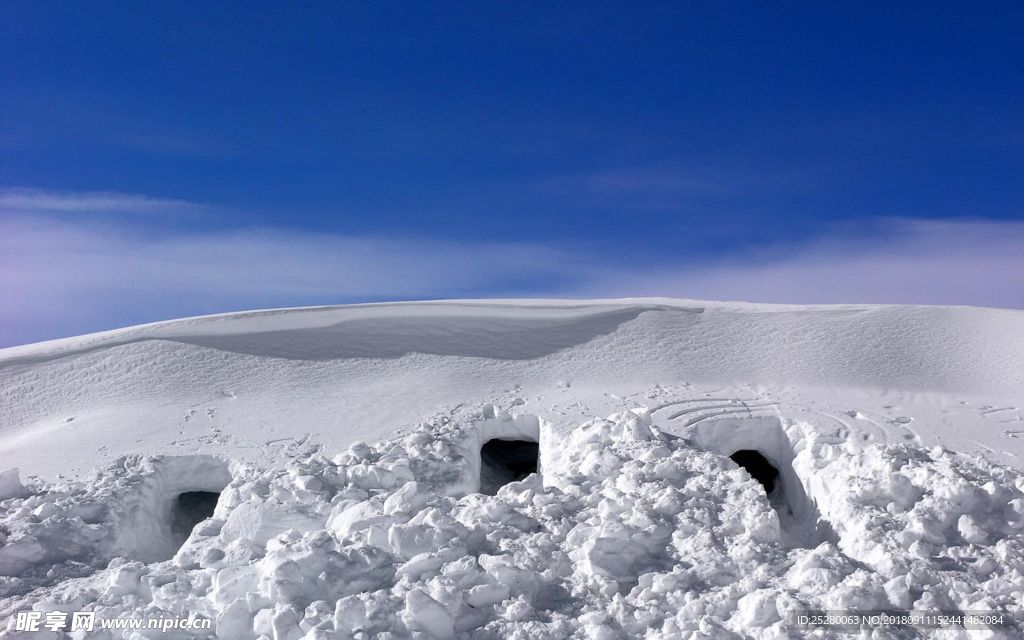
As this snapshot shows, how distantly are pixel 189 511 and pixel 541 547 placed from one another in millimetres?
3567

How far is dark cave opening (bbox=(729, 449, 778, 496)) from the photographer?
6992 mm

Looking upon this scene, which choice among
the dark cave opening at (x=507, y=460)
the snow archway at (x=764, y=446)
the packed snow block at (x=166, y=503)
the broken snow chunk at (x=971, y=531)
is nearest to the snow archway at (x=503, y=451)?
the dark cave opening at (x=507, y=460)

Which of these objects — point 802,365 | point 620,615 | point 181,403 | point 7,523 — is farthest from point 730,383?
point 7,523

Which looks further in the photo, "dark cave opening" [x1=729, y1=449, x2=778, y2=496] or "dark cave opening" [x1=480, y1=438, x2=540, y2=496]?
"dark cave opening" [x1=480, y1=438, x2=540, y2=496]

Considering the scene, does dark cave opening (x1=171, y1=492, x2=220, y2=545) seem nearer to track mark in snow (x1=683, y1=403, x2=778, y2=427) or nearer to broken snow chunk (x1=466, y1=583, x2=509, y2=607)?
broken snow chunk (x1=466, y1=583, x2=509, y2=607)

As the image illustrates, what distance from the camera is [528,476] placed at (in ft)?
20.4

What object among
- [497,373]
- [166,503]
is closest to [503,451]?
[497,373]

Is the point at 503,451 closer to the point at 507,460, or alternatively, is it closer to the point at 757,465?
the point at 507,460

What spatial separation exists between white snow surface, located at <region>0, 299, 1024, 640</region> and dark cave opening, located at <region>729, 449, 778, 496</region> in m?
0.36

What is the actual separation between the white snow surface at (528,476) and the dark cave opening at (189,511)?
0.17ft

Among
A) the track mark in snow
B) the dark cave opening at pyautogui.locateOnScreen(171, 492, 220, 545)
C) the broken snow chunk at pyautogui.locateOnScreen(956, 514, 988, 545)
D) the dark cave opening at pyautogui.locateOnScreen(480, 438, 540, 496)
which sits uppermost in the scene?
the track mark in snow

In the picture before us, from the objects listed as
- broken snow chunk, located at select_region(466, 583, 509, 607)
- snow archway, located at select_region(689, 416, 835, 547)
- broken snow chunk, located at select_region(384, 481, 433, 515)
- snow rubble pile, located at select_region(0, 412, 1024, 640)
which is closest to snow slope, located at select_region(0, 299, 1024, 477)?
snow archway, located at select_region(689, 416, 835, 547)

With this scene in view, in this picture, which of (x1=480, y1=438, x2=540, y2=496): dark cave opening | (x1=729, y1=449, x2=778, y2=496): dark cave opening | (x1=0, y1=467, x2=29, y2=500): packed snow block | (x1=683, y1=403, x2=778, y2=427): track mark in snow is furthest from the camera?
(x1=480, y1=438, x2=540, y2=496): dark cave opening

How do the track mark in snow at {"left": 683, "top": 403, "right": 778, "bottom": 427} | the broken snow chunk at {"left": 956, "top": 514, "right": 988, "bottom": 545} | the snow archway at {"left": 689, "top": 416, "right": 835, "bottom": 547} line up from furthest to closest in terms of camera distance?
the track mark in snow at {"left": 683, "top": 403, "right": 778, "bottom": 427}, the snow archway at {"left": 689, "top": 416, "right": 835, "bottom": 547}, the broken snow chunk at {"left": 956, "top": 514, "right": 988, "bottom": 545}
